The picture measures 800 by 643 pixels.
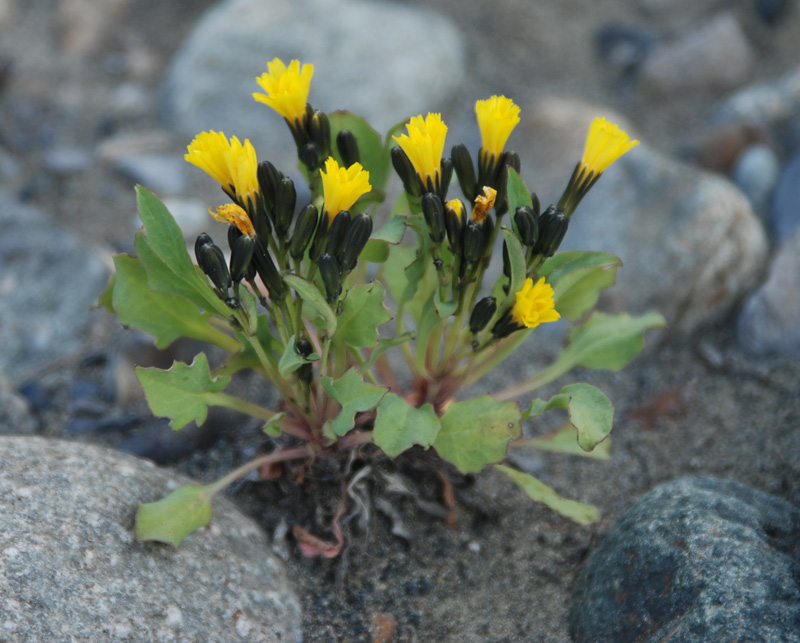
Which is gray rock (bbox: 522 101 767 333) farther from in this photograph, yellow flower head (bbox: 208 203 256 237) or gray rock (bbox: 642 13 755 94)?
yellow flower head (bbox: 208 203 256 237)

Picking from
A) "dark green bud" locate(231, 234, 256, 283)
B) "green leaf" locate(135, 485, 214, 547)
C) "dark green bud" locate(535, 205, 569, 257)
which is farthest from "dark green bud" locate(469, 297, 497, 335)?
"green leaf" locate(135, 485, 214, 547)

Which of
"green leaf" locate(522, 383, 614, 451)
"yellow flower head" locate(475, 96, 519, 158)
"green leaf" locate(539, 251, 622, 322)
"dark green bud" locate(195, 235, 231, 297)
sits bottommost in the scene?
"green leaf" locate(522, 383, 614, 451)

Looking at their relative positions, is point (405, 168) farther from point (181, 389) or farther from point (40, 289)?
point (40, 289)

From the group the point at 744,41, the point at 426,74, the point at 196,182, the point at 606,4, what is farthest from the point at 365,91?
the point at 744,41

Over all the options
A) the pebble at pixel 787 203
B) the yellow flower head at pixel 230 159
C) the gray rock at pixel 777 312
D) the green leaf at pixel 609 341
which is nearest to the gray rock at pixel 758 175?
the pebble at pixel 787 203

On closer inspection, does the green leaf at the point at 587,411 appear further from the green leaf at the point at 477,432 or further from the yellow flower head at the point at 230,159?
the yellow flower head at the point at 230,159

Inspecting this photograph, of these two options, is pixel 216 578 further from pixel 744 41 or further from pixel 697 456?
pixel 744 41

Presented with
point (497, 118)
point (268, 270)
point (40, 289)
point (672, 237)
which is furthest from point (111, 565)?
point (672, 237)
